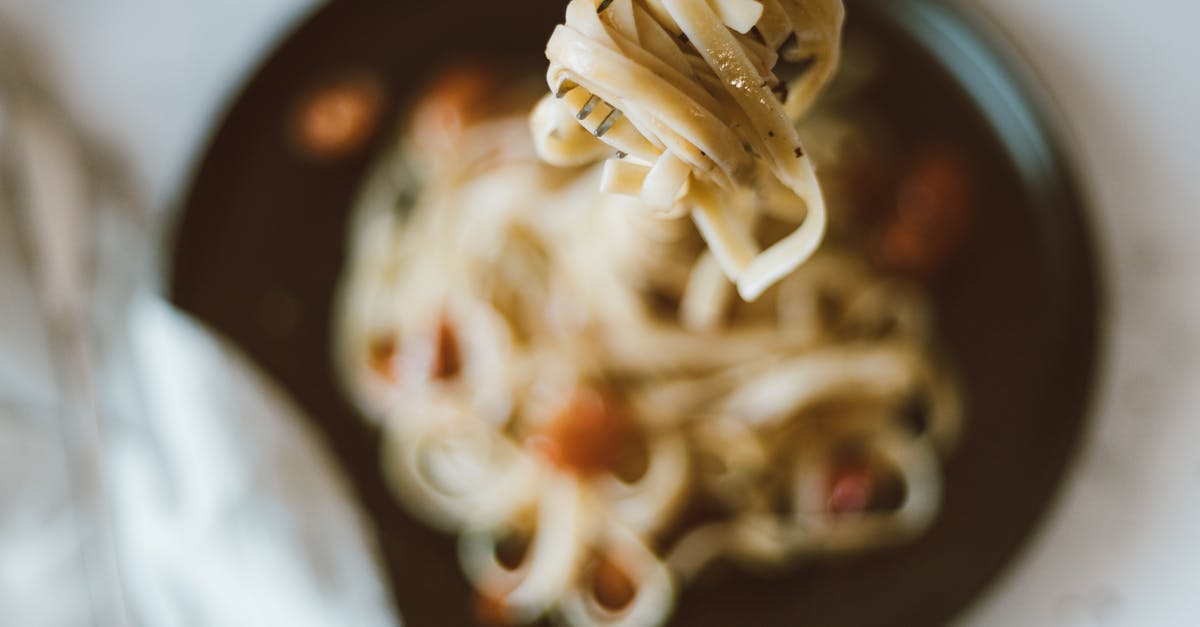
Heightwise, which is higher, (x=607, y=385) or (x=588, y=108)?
(x=588, y=108)

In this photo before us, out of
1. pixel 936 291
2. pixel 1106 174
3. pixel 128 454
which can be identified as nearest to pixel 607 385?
pixel 936 291

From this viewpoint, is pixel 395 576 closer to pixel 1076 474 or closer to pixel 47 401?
pixel 47 401

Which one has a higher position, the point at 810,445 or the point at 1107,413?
the point at 810,445

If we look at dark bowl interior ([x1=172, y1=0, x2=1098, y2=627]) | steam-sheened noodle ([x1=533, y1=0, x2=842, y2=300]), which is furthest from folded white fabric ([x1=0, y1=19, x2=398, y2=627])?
steam-sheened noodle ([x1=533, y1=0, x2=842, y2=300])

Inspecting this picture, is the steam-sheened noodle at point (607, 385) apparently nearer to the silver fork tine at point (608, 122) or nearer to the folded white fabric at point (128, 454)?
the folded white fabric at point (128, 454)

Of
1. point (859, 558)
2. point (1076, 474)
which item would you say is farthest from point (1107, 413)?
point (859, 558)

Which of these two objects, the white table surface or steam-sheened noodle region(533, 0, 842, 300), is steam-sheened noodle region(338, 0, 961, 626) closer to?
the white table surface

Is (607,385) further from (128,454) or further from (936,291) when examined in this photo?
(128,454)
